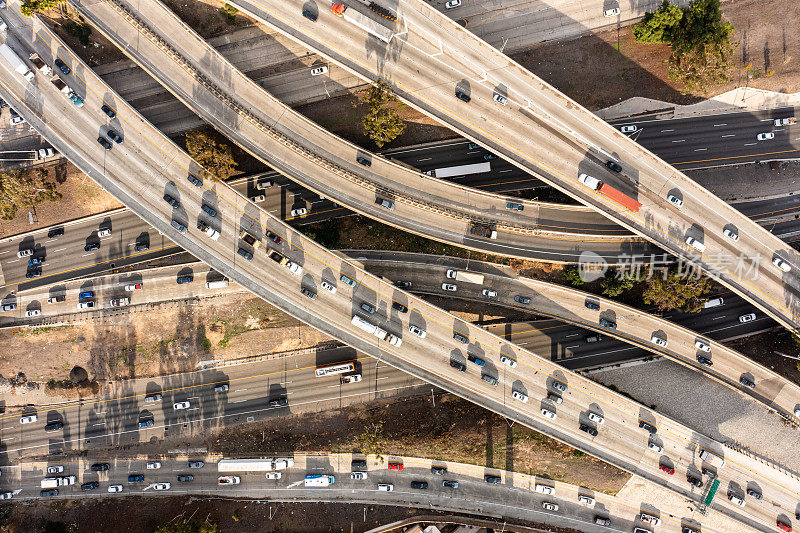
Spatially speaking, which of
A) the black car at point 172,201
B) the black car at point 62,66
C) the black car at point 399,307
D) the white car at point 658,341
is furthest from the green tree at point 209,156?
the white car at point 658,341

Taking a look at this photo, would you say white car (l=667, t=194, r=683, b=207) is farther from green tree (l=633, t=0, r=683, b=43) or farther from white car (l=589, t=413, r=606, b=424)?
white car (l=589, t=413, r=606, b=424)

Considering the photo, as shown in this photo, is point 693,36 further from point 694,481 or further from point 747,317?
point 694,481

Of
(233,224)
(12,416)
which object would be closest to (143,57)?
(233,224)

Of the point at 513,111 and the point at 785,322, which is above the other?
the point at 513,111

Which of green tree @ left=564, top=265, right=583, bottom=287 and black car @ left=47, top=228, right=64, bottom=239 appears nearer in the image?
green tree @ left=564, top=265, right=583, bottom=287

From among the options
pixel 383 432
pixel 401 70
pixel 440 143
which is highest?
pixel 401 70

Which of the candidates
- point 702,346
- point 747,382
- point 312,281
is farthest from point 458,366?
point 747,382

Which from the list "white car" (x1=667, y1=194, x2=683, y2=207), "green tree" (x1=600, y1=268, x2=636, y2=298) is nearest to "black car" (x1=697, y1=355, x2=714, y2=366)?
"green tree" (x1=600, y1=268, x2=636, y2=298)

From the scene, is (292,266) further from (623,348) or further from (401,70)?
(623,348)
